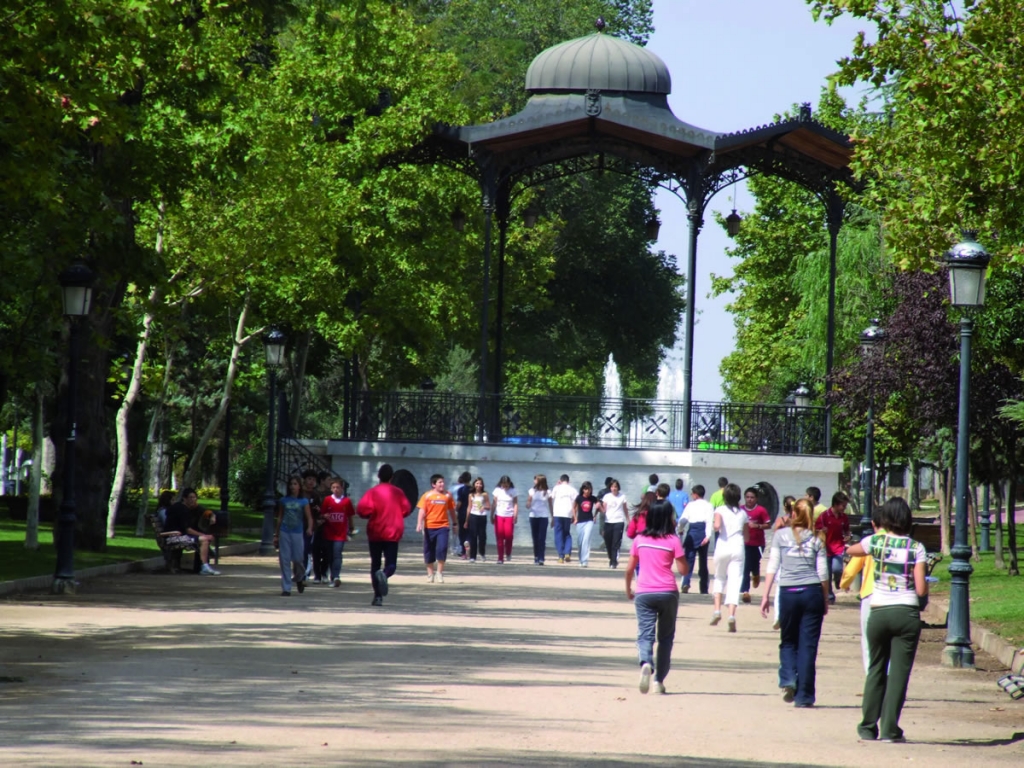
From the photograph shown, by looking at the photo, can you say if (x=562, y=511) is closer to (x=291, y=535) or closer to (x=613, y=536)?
(x=613, y=536)

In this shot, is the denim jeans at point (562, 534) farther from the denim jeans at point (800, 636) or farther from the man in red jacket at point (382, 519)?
the denim jeans at point (800, 636)

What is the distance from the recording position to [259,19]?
68.1 feet

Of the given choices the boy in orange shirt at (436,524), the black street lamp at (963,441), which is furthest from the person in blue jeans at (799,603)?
the boy in orange shirt at (436,524)

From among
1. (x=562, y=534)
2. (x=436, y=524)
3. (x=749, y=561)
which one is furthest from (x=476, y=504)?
(x=749, y=561)

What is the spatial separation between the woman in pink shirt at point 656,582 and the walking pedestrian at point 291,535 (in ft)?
29.7

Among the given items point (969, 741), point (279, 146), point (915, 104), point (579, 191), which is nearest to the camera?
point (969, 741)

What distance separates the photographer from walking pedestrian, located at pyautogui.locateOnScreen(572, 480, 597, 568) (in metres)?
32.2

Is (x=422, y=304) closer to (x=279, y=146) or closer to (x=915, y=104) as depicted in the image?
(x=279, y=146)

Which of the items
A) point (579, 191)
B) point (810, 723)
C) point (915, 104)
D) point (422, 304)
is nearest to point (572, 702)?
point (810, 723)

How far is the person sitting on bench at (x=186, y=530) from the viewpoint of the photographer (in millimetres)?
25234

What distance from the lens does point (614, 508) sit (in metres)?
31.5

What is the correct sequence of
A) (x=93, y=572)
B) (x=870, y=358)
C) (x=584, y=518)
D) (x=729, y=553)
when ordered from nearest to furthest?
(x=729, y=553), (x=93, y=572), (x=870, y=358), (x=584, y=518)

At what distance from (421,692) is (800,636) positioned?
112 inches

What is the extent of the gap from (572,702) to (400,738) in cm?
242
